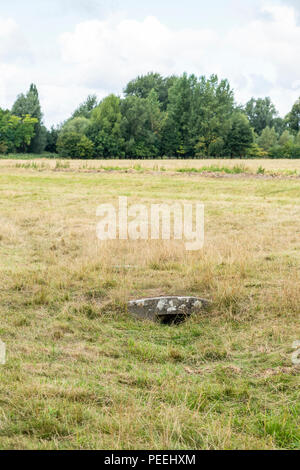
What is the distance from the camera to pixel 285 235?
13773 millimetres

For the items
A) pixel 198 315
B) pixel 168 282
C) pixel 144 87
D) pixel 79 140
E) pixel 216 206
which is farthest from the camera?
pixel 144 87

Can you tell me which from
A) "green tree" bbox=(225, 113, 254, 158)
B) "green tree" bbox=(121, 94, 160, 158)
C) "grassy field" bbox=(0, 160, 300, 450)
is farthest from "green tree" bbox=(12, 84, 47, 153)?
"grassy field" bbox=(0, 160, 300, 450)

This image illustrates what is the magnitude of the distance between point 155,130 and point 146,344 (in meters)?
91.1

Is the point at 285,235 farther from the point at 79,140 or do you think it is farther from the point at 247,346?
the point at 79,140

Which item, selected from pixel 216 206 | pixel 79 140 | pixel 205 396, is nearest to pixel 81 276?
pixel 205 396

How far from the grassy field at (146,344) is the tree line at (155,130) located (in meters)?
73.2

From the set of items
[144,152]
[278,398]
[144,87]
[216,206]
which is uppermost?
[144,87]

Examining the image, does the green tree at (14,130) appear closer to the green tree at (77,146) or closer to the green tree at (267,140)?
the green tree at (77,146)

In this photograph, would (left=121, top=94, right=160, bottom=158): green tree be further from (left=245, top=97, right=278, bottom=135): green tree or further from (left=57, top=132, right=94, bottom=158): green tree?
(left=245, top=97, right=278, bottom=135): green tree

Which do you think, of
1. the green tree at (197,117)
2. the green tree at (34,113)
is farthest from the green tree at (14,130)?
the green tree at (197,117)

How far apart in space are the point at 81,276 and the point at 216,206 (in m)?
10.9

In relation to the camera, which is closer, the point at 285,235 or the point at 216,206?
the point at 285,235

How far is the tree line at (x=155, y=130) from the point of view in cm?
8500

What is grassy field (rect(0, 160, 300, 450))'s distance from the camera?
13.4 ft
